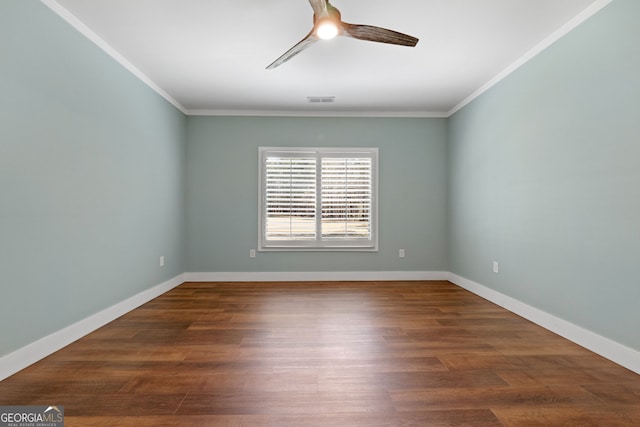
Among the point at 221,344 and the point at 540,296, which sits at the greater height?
the point at 540,296

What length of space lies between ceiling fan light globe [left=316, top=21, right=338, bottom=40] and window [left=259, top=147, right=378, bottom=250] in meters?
2.85

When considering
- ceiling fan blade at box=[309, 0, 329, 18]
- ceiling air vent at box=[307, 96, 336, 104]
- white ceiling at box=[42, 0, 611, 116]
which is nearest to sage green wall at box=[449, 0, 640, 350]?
white ceiling at box=[42, 0, 611, 116]

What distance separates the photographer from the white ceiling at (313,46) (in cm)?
262

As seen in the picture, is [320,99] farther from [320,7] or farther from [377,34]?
[320,7]

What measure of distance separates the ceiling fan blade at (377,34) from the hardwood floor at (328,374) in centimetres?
227

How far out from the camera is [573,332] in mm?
2746

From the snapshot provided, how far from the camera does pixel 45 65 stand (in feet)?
8.01

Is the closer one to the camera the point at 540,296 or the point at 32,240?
the point at 32,240

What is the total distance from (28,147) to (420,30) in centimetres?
311

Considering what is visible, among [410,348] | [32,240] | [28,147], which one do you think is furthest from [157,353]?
[410,348]

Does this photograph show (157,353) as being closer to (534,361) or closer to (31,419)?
(31,419)

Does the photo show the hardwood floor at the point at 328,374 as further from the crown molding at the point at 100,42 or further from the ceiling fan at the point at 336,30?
the crown molding at the point at 100,42
